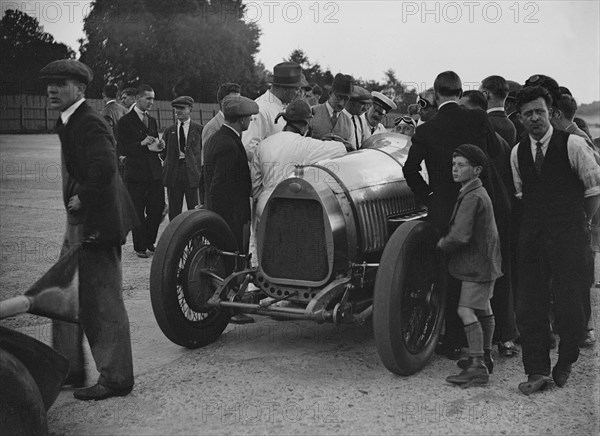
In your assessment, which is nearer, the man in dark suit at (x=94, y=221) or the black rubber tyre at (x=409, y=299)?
the man in dark suit at (x=94, y=221)

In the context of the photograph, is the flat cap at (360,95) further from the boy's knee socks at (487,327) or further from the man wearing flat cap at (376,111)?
the boy's knee socks at (487,327)

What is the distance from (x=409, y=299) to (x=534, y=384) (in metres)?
0.98

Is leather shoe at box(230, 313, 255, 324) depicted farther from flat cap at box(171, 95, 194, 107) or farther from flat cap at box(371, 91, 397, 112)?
flat cap at box(171, 95, 194, 107)

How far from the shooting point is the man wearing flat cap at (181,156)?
970cm

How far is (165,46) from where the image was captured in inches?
1880

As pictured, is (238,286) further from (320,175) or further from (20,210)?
(20,210)

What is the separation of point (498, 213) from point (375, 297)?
1.19 metres

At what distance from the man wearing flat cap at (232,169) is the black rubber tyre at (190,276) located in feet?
1.29

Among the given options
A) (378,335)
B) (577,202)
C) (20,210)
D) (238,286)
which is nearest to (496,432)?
(378,335)

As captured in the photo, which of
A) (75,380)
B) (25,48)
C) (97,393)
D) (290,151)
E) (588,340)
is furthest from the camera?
(25,48)

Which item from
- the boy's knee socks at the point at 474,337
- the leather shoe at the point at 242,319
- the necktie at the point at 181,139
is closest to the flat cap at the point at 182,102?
the necktie at the point at 181,139

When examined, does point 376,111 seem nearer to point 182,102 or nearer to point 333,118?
point 333,118

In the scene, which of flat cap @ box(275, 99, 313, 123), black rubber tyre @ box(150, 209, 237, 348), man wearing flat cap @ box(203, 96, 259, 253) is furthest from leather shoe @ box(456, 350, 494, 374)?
flat cap @ box(275, 99, 313, 123)

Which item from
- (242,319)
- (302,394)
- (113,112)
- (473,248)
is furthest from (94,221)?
(113,112)
